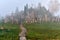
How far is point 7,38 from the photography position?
1183mm

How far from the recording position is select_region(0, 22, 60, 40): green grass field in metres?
1.19

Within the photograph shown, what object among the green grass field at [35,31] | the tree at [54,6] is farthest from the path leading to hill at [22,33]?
the tree at [54,6]

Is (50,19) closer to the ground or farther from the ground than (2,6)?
closer to the ground

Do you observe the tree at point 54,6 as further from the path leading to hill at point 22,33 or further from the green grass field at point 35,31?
the path leading to hill at point 22,33

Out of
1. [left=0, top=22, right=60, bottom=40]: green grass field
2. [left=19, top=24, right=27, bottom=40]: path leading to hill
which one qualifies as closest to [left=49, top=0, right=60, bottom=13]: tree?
[left=0, top=22, right=60, bottom=40]: green grass field

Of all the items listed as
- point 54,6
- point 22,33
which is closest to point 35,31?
point 22,33

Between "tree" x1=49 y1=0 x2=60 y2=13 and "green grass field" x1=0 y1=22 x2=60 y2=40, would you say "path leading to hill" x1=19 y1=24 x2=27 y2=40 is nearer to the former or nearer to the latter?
"green grass field" x1=0 y1=22 x2=60 y2=40

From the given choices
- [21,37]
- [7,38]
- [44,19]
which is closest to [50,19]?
[44,19]

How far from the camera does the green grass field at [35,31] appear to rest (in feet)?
3.90

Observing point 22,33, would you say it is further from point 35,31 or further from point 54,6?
point 54,6

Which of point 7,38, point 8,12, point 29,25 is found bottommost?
point 7,38

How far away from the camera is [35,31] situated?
1.20 meters

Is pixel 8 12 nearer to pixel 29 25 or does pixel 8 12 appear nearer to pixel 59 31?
pixel 29 25

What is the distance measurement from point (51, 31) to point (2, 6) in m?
0.47
